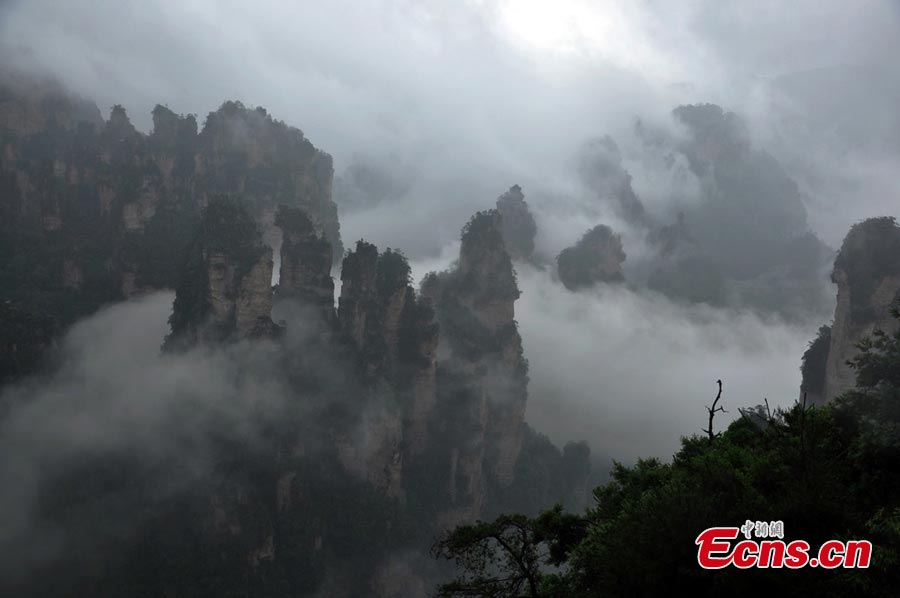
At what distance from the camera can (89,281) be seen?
59875mm

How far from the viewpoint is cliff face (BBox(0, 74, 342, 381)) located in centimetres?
5906

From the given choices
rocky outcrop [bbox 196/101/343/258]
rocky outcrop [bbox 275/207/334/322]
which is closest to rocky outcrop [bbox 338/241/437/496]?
rocky outcrop [bbox 275/207/334/322]

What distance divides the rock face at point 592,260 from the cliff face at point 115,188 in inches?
1219

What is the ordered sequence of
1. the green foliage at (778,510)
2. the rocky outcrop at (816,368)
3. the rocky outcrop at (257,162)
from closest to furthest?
the green foliage at (778,510) < the rocky outcrop at (816,368) < the rocky outcrop at (257,162)

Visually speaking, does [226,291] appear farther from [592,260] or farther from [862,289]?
[592,260]

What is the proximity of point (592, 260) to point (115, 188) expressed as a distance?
185ft

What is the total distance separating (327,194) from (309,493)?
41040mm

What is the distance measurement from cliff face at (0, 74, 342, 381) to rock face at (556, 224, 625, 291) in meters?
31.0

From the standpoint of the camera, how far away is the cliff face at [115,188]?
59062mm

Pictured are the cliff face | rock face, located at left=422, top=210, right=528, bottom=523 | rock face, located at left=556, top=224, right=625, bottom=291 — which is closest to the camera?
the cliff face

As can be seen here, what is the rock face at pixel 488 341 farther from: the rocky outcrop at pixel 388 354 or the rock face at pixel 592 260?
the rock face at pixel 592 260

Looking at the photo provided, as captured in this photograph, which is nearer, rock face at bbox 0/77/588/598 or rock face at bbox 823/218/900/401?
rock face at bbox 823/218/900/401

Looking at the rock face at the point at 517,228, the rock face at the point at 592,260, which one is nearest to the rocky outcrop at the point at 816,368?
the rock face at the point at 592,260

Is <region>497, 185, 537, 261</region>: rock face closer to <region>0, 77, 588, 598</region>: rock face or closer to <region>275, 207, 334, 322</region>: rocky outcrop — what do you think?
<region>0, 77, 588, 598</region>: rock face
